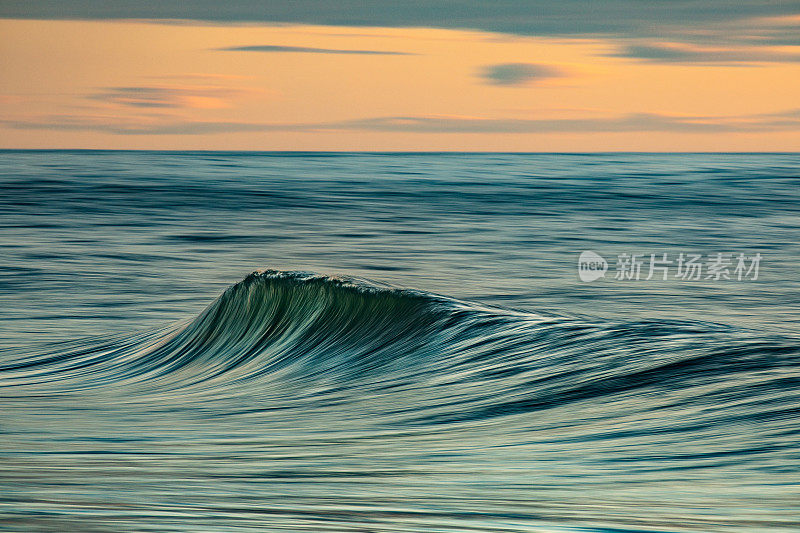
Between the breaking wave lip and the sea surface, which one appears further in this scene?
the breaking wave lip

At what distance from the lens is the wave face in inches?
112

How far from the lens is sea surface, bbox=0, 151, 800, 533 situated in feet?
9.60

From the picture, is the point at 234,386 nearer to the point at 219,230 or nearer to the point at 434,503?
the point at 434,503

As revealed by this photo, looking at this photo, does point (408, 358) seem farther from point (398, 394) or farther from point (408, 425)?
point (408, 425)

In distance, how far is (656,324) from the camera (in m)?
5.92

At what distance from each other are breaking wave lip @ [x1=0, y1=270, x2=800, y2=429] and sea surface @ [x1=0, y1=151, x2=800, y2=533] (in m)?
0.02

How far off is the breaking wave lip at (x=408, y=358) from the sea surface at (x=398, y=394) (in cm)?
2

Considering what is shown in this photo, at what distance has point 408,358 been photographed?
6434mm

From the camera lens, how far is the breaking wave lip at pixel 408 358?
190 inches

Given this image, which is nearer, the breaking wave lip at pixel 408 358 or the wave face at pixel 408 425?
the wave face at pixel 408 425

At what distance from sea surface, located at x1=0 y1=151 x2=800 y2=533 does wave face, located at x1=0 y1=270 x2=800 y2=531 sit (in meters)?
0.02

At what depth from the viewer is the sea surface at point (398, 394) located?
2926mm

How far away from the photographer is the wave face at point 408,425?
2.86 metres

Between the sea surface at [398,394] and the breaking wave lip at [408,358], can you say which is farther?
the breaking wave lip at [408,358]
